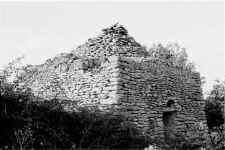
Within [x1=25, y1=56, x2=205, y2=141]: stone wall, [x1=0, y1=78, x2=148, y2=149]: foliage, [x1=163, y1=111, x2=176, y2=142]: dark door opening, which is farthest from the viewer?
[x1=163, y1=111, x2=176, y2=142]: dark door opening

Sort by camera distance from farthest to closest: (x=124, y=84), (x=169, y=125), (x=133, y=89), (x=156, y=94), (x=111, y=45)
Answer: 1. (x=111, y=45)
2. (x=169, y=125)
3. (x=156, y=94)
4. (x=133, y=89)
5. (x=124, y=84)

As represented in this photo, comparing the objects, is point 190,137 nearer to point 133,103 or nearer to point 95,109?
point 133,103

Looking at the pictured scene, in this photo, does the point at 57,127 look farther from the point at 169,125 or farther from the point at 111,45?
the point at 111,45

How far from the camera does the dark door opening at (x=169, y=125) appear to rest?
10.4m

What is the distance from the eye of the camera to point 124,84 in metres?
9.18

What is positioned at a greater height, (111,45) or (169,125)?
(111,45)

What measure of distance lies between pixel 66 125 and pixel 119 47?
431 centimetres

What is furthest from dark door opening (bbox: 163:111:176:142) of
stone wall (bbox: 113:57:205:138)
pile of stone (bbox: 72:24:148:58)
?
pile of stone (bbox: 72:24:148:58)

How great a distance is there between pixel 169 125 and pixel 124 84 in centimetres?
245

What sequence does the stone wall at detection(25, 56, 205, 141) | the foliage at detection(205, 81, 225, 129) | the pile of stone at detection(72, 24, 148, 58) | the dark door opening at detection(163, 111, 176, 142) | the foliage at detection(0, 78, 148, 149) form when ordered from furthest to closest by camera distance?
the foliage at detection(205, 81, 225, 129)
the pile of stone at detection(72, 24, 148, 58)
the dark door opening at detection(163, 111, 176, 142)
the stone wall at detection(25, 56, 205, 141)
the foliage at detection(0, 78, 148, 149)

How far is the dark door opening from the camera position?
1038cm

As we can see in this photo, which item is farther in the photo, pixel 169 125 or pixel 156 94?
pixel 169 125

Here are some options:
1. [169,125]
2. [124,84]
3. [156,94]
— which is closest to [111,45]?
[156,94]

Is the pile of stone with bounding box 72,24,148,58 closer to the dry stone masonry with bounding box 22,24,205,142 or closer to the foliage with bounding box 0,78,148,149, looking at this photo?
the dry stone masonry with bounding box 22,24,205,142
